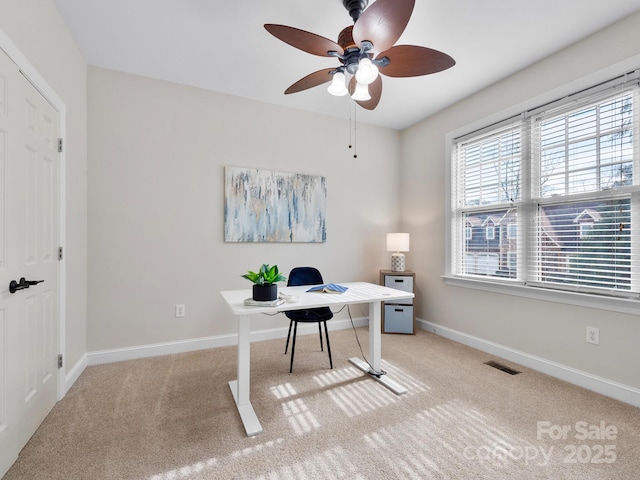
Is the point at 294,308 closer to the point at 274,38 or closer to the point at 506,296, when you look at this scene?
the point at 274,38

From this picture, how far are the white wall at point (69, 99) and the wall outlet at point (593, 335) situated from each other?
3.95 meters

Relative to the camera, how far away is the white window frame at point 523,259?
6.98 ft

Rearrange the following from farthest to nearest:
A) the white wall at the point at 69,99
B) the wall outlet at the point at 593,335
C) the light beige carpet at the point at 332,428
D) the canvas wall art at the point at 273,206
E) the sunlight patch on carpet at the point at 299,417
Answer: the canvas wall art at the point at 273,206 → the wall outlet at the point at 593,335 → the sunlight patch on carpet at the point at 299,417 → the white wall at the point at 69,99 → the light beige carpet at the point at 332,428

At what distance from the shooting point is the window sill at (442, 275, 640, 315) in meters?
2.10

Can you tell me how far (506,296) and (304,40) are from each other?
2.81 meters

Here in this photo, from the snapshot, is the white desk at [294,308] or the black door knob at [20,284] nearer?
the black door knob at [20,284]

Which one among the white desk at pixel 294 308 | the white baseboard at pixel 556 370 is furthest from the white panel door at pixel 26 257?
the white baseboard at pixel 556 370

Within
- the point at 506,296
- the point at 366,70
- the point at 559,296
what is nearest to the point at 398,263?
the point at 506,296

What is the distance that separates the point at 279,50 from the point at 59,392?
9.97ft

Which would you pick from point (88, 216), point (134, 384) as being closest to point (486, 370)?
point (134, 384)

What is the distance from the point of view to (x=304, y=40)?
165 cm

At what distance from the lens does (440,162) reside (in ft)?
12.0

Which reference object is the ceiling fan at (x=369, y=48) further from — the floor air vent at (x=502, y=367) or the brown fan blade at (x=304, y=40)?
the floor air vent at (x=502, y=367)

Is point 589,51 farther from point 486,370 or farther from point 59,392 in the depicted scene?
point 59,392
